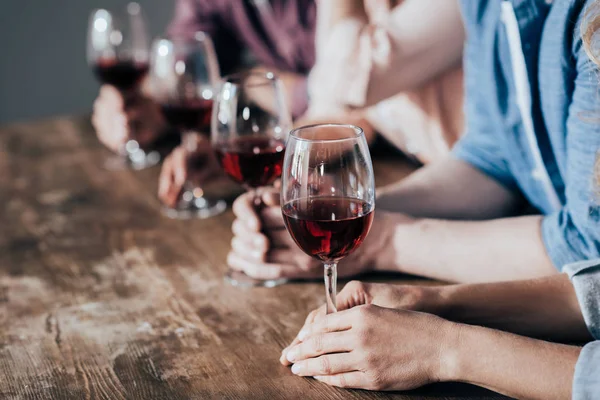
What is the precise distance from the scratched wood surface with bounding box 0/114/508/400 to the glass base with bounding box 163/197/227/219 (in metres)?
0.03

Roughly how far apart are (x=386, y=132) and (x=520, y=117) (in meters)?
0.53

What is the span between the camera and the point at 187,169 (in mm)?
1520

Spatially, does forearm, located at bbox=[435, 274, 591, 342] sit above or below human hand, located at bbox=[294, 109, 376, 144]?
below

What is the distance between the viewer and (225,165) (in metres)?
1.19

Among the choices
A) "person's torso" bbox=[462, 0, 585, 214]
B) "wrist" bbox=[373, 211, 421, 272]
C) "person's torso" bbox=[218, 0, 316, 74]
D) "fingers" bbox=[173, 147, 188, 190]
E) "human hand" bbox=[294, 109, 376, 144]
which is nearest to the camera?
"person's torso" bbox=[462, 0, 585, 214]

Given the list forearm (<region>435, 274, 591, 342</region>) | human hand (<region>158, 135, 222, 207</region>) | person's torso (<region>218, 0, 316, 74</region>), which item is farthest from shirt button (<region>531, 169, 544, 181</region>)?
person's torso (<region>218, 0, 316, 74</region>)

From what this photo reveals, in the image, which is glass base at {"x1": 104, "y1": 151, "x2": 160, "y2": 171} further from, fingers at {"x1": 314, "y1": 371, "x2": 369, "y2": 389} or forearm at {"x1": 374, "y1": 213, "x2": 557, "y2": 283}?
fingers at {"x1": 314, "y1": 371, "x2": 369, "y2": 389}

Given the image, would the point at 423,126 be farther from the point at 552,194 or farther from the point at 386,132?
the point at 552,194

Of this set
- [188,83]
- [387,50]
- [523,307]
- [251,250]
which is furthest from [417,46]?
[523,307]

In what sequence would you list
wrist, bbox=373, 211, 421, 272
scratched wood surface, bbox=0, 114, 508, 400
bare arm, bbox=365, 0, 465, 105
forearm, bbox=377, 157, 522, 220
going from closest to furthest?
scratched wood surface, bbox=0, 114, 508, 400 → wrist, bbox=373, 211, 421, 272 → forearm, bbox=377, 157, 522, 220 → bare arm, bbox=365, 0, 465, 105

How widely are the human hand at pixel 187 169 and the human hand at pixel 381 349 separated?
0.69 m

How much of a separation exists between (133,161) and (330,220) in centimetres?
101

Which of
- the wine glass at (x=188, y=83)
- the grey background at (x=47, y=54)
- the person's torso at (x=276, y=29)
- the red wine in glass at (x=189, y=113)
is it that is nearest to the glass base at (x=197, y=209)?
the wine glass at (x=188, y=83)

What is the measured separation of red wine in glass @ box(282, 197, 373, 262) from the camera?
2.73 feet
